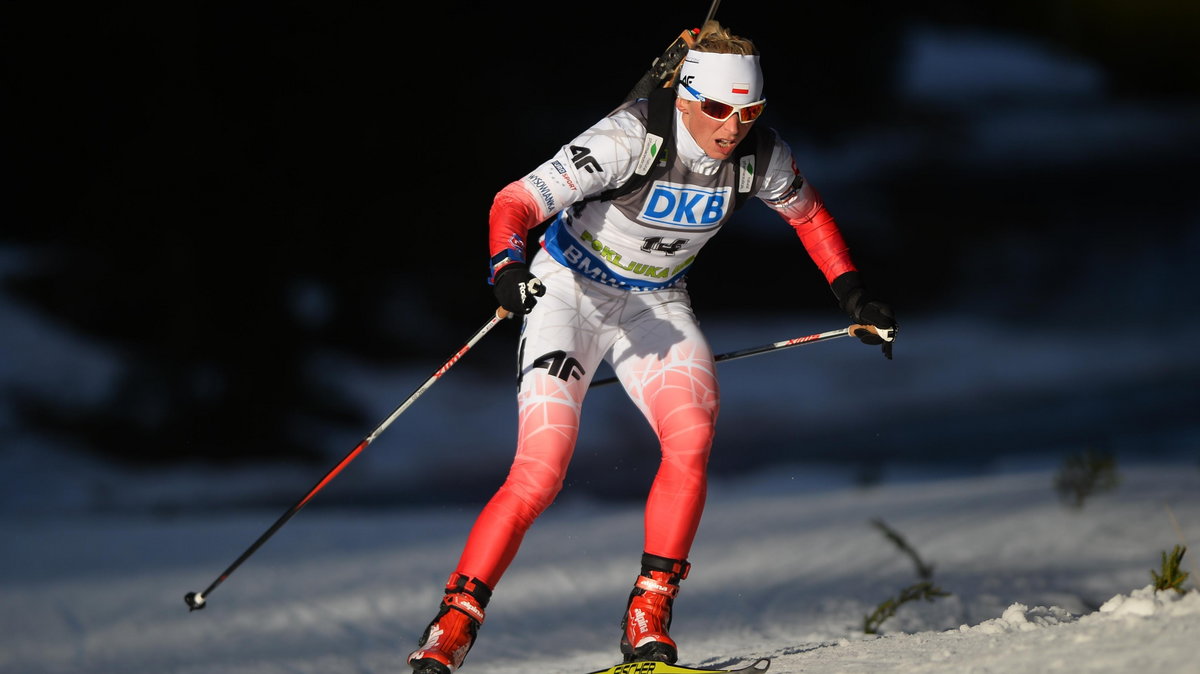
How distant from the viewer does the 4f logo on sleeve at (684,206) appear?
3.33 m

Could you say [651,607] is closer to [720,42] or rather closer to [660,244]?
[660,244]

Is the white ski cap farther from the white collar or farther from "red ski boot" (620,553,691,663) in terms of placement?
"red ski boot" (620,553,691,663)

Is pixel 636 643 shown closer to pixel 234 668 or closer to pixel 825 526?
pixel 234 668

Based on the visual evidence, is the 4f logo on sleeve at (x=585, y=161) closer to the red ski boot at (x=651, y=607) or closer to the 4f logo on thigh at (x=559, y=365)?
the 4f logo on thigh at (x=559, y=365)

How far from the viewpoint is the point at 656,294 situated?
3.60m

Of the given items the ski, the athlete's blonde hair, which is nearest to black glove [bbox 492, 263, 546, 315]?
the athlete's blonde hair

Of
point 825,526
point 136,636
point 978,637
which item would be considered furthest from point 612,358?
point 825,526

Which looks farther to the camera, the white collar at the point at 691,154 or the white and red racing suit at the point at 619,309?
the white collar at the point at 691,154

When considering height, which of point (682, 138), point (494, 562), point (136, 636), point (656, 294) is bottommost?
point (494, 562)

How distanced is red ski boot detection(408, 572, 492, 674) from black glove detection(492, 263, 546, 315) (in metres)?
0.79

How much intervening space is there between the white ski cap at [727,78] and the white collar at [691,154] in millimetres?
94

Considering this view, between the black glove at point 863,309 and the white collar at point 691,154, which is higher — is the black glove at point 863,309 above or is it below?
below

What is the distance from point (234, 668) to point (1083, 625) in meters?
3.58

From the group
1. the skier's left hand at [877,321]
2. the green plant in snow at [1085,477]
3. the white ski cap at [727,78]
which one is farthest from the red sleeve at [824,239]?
the green plant in snow at [1085,477]
